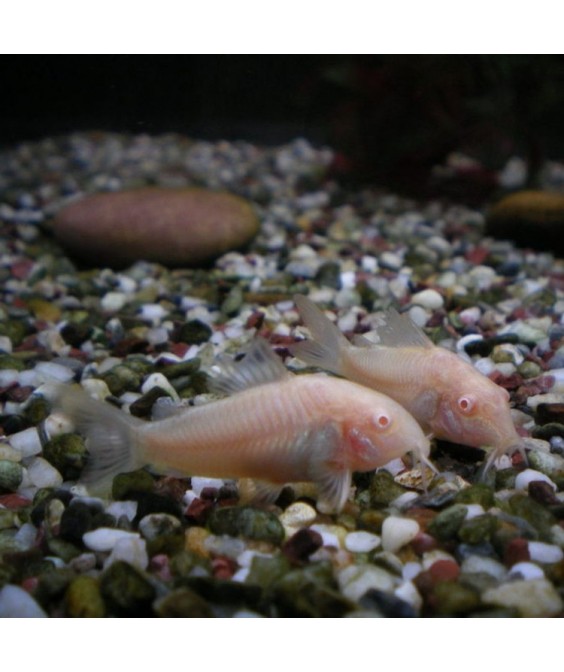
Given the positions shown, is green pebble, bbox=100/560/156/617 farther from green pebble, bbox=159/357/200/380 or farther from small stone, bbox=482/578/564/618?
green pebble, bbox=159/357/200/380

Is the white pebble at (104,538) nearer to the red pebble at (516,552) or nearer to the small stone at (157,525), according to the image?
the small stone at (157,525)

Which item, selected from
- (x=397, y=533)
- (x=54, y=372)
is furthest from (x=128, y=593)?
(x=54, y=372)

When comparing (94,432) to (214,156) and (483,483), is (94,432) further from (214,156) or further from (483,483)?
(214,156)

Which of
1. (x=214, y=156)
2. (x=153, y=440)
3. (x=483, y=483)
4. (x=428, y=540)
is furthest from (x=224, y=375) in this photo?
(x=214, y=156)

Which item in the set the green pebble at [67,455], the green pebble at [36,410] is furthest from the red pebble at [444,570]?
the green pebble at [36,410]

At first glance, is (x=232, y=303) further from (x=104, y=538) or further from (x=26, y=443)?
(x=104, y=538)

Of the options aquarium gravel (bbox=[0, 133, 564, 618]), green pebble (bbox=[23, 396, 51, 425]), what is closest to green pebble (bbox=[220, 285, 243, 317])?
aquarium gravel (bbox=[0, 133, 564, 618])
